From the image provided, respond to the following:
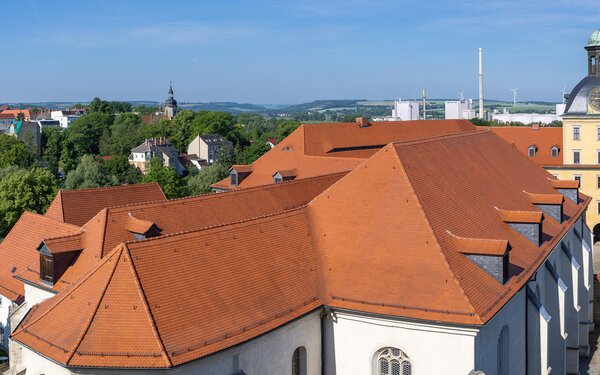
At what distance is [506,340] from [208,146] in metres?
107

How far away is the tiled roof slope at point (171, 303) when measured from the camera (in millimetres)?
16109

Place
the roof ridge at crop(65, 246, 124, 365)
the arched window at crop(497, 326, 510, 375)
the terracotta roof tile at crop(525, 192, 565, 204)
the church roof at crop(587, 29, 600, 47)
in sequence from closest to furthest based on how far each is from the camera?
the roof ridge at crop(65, 246, 124, 365) < the arched window at crop(497, 326, 510, 375) < the terracotta roof tile at crop(525, 192, 565, 204) < the church roof at crop(587, 29, 600, 47)

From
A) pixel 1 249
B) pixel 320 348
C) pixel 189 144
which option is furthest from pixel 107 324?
pixel 189 144

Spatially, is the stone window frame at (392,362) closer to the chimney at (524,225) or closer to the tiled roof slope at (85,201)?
the chimney at (524,225)

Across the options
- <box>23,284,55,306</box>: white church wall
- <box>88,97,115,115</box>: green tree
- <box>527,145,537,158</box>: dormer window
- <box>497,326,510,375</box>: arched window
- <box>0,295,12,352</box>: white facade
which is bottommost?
<box>0,295,12,352</box>: white facade

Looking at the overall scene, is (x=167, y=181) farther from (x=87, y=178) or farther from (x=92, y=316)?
(x=92, y=316)

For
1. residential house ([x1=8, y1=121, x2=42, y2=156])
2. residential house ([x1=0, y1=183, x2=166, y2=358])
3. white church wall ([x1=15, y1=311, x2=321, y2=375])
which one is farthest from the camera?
residential house ([x1=8, y1=121, x2=42, y2=156])

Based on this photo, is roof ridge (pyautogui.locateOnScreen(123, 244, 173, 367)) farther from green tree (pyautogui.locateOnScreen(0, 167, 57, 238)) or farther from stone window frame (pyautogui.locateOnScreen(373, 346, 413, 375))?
green tree (pyautogui.locateOnScreen(0, 167, 57, 238))

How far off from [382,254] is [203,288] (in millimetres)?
6054

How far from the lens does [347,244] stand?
2170 centimetres

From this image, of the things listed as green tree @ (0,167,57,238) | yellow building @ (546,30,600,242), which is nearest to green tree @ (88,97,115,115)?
green tree @ (0,167,57,238)

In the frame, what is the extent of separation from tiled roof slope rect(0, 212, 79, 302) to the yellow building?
Result: 49.2 m

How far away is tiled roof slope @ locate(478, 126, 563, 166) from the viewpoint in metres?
66.2

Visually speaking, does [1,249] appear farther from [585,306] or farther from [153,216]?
[585,306]
